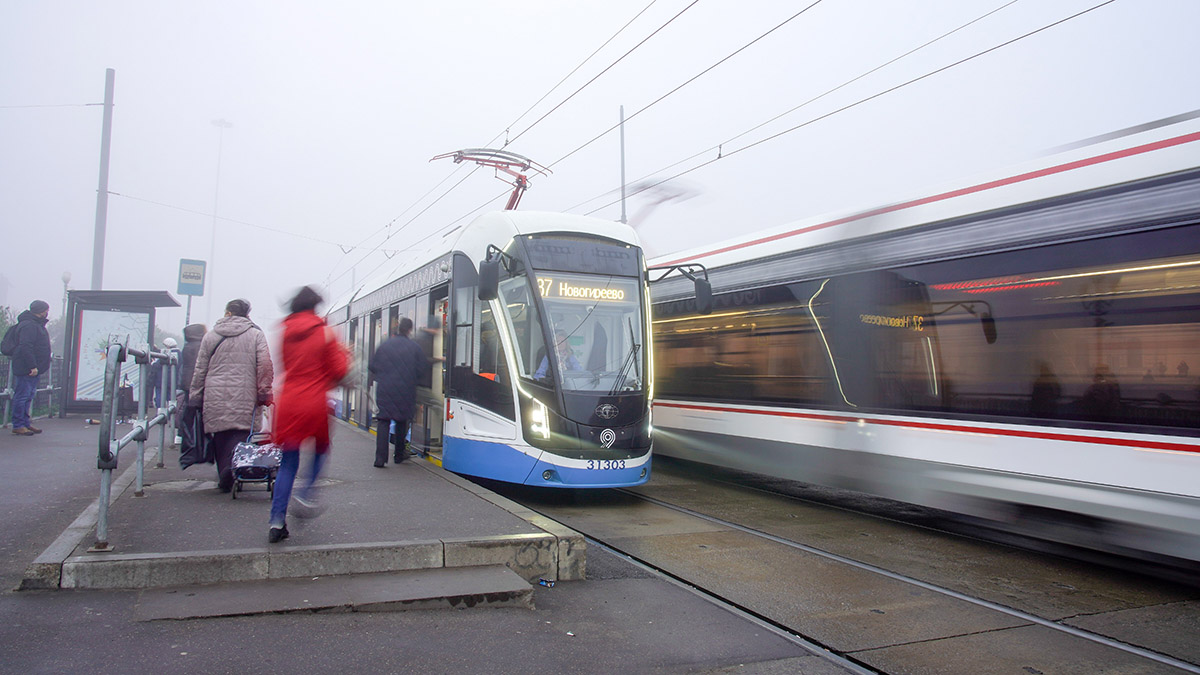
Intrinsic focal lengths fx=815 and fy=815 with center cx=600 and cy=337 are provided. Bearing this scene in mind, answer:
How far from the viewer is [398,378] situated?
9.75 metres

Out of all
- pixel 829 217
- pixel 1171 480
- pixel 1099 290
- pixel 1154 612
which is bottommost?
pixel 1154 612

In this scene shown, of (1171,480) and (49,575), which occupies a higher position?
(1171,480)

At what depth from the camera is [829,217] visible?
8.90 meters

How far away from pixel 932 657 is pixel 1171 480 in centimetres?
232

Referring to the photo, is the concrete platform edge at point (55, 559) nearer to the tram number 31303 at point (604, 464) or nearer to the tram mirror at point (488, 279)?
the tram mirror at point (488, 279)

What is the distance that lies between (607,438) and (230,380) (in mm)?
3531

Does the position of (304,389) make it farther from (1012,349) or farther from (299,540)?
(1012,349)

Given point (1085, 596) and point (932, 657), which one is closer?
point (932, 657)

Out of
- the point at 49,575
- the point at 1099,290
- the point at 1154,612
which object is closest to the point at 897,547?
the point at 1154,612

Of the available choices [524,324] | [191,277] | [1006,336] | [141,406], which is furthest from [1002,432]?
[191,277]

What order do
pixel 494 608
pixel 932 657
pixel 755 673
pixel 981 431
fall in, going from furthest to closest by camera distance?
pixel 981 431 → pixel 494 608 → pixel 932 657 → pixel 755 673

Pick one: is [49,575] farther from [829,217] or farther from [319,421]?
[829,217]

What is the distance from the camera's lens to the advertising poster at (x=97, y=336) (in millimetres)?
16469

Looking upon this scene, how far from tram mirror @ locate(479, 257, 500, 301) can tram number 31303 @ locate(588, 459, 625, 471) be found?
78.4 inches
